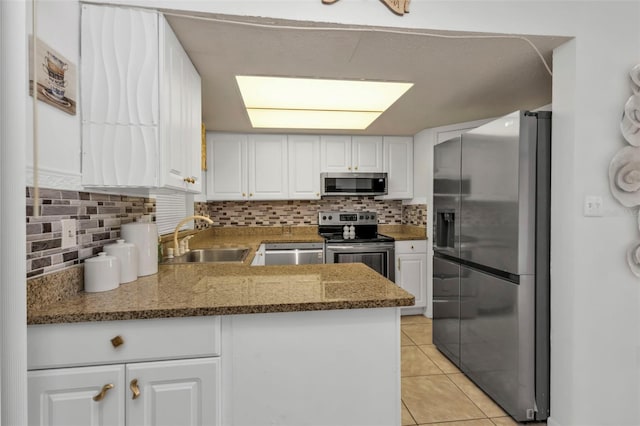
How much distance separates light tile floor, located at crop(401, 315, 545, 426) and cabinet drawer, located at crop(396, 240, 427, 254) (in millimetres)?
1099

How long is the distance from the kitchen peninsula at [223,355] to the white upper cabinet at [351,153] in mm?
2699

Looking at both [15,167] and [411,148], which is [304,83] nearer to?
[15,167]

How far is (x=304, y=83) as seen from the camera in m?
2.38

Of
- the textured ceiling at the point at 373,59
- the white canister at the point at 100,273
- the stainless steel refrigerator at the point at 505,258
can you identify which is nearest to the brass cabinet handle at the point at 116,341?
the white canister at the point at 100,273

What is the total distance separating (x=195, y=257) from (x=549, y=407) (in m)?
2.54

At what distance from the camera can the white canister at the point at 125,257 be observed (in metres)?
1.44

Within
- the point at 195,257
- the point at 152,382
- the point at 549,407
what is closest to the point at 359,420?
the point at 152,382

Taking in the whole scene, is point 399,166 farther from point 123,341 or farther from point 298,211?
point 123,341

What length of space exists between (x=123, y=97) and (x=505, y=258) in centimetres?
213

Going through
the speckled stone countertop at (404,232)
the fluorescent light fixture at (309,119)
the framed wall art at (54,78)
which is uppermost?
the fluorescent light fixture at (309,119)

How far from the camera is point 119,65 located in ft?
4.54

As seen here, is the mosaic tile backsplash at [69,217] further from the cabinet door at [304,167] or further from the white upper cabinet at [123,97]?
the cabinet door at [304,167]

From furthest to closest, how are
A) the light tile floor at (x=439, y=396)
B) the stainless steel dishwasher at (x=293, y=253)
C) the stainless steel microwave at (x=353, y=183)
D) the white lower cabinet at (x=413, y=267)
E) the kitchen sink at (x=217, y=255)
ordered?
the stainless steel microwave at (x=353, y=183) < the white lower cabinet at (x=413, y=267) < the stainless steel dishwasher at (x=293, y=253) < the kitchen sink at (x=217, y=255) < the light tile floor at (x=439, y=396)

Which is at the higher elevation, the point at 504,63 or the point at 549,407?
the point at 504,63
